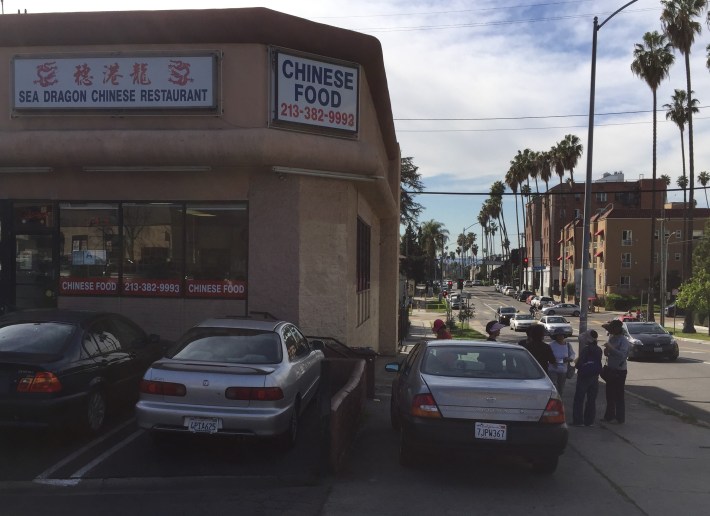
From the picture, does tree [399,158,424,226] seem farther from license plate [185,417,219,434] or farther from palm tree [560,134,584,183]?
license plate [185,417,219,434]

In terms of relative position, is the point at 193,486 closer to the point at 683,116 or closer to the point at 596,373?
the point at 596,373

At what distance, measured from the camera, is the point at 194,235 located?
12.4m

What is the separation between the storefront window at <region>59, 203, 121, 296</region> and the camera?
12.5 meters

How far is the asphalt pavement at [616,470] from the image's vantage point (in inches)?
233

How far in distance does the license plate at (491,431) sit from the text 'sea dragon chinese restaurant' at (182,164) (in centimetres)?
637

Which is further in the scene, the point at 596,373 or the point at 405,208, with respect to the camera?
the point at 405,208

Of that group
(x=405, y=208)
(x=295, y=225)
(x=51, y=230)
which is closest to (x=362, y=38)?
A: (x=295, y=225)

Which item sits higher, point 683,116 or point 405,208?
point 683,116

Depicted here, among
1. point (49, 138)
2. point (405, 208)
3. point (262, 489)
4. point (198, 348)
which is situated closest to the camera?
point (262, 489)

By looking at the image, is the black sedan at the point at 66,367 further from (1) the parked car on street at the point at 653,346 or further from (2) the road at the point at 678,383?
(1) the parked car on street at the point at 653,346

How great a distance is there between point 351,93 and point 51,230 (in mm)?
6351

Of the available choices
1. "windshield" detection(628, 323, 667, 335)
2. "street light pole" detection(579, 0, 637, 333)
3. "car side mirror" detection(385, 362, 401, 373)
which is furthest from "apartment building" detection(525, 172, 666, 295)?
"car side mirror" detection(385, 362, 401, 373)

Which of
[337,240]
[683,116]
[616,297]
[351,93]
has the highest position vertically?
[683,116]

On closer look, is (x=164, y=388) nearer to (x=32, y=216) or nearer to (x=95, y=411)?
(x=95, y=411)
